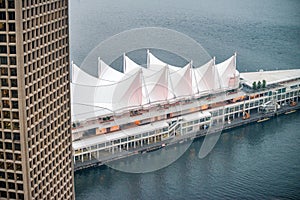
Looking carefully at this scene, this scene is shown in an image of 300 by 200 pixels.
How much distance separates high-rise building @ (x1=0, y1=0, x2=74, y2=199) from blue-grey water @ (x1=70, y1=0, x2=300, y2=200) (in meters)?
12.1

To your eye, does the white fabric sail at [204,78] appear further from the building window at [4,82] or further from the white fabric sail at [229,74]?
the building window at [4,82]

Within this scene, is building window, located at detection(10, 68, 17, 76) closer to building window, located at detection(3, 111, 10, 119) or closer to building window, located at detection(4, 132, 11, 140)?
building window, located at detection(3, 111, 10, 119)

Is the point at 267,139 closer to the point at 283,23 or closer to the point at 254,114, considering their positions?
the point at 254,114

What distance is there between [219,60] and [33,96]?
39.2 m

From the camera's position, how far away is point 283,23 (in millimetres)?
80875

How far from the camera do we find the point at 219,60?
6216 centimetres

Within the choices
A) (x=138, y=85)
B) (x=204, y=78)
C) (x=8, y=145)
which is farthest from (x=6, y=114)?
(x=204, y=78)

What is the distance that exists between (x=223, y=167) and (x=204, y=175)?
5.90ft

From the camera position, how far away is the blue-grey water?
3950 cm

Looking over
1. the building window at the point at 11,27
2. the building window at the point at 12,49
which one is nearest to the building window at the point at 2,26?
the building window at the point at 11,27

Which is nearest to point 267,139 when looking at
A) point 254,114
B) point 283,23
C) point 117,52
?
point 254,114

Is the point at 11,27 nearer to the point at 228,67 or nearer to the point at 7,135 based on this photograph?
the point at 7,135

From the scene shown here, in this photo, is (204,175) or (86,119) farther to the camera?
(86,119)

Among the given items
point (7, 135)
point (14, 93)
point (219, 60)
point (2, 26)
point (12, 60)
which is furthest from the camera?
point (219, 60)
